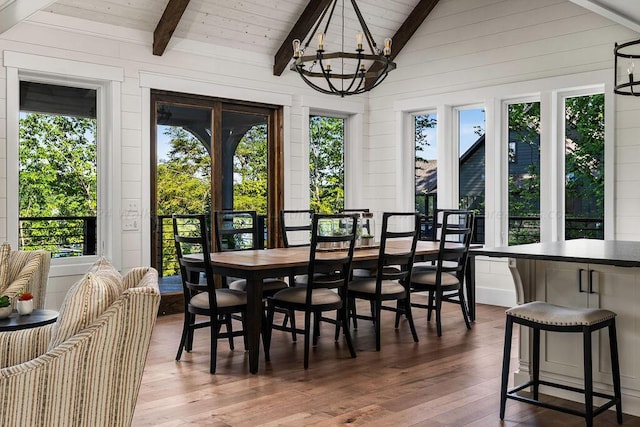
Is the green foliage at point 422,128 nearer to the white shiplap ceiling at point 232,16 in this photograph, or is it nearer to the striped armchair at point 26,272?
the white shiplap ceiling at point 232,16

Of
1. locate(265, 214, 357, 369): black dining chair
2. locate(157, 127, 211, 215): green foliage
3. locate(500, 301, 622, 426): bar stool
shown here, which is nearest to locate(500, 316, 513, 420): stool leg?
locate(500, 301, 622, 426): bar stool

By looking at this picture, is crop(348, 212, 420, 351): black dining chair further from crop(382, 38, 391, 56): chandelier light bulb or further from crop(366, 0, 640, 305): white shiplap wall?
crop(366, 0, 640, 305): white shiplap wall

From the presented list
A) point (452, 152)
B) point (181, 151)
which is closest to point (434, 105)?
point (452, 152)

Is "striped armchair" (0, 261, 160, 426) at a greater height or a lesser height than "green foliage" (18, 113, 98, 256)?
lesser

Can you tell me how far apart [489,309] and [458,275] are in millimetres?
1104

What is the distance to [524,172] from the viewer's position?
22.3 feet

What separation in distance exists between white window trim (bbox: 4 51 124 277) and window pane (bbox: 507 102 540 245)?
404 centimetres

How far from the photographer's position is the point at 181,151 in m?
6.59

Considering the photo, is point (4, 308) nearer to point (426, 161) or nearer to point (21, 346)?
point (21, 346)

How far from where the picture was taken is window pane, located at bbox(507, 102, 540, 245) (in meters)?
Answer: 6.70

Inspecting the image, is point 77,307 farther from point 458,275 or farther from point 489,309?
point 489,309

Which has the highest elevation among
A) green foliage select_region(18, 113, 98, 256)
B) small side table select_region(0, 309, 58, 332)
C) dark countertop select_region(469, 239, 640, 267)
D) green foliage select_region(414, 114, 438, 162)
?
green foliage select_region(414, 114, 438, 162)

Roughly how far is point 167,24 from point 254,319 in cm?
314

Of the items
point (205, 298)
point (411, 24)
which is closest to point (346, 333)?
point (205, 298)
